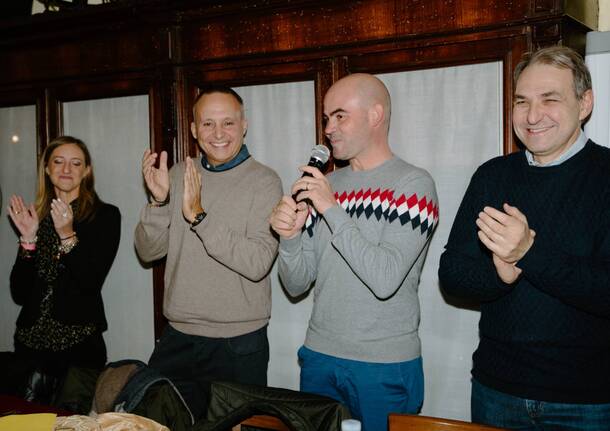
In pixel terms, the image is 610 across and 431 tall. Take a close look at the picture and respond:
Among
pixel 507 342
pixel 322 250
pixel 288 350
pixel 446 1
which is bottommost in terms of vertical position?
pixel 288 350

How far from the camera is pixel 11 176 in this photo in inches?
142

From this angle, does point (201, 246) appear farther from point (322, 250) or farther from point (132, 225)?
point (132, 225)

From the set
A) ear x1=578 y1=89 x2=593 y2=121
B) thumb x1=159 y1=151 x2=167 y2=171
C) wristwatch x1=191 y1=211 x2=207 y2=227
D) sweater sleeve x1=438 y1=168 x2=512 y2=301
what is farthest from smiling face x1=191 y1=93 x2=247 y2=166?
ear x1=578 y1=89 x2=593 y2=121

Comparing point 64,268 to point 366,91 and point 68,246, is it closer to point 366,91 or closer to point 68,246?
point 68,246

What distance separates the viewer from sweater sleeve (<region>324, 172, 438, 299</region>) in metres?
2.03

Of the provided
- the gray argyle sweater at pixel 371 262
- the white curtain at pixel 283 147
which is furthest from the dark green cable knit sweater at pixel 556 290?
the white curtain at pixel 283 147

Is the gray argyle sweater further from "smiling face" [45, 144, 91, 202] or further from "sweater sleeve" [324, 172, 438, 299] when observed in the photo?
"smiling face" [45, 144, 91, 202]

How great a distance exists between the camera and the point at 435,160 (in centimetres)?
254

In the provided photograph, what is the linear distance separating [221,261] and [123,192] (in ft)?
3.64

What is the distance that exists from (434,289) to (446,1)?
1.15 m

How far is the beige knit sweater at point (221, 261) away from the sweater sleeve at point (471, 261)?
0.78 meters

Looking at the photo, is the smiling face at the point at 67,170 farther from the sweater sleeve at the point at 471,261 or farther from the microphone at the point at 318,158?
the sweater sleeve at the point at 471,261

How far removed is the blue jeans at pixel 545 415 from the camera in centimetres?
176

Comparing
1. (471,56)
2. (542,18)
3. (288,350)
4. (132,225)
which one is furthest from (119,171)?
(542,18)
